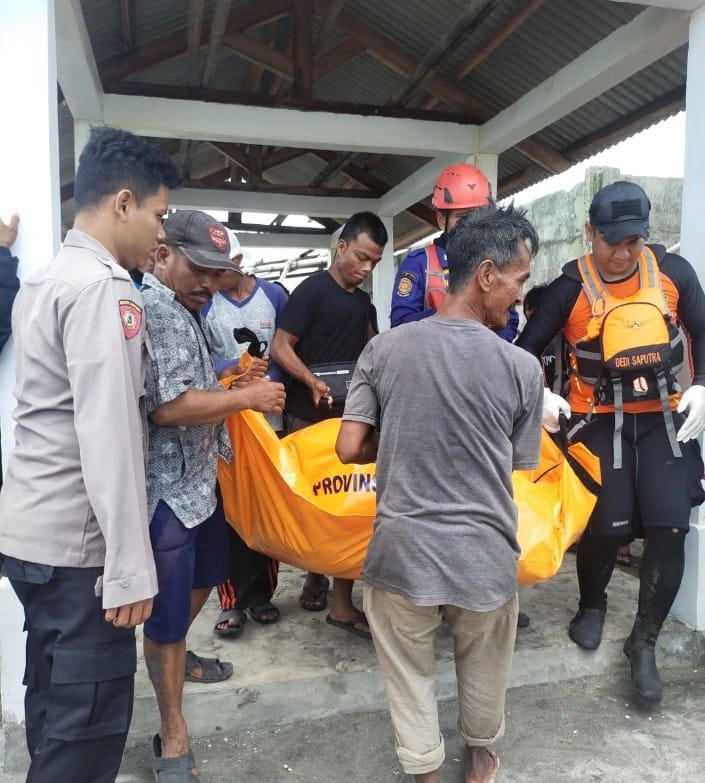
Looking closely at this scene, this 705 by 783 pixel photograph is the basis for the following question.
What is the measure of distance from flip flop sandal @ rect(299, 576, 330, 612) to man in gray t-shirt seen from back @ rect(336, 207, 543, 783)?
51.3 inches

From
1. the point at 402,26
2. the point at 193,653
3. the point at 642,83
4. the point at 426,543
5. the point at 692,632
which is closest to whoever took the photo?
the point at 426,543

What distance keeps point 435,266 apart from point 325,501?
107 centimetres

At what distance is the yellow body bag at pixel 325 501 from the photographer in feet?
7.50

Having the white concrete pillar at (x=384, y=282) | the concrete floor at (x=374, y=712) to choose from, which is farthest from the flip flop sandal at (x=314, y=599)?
the white concrete pillar at (x=384, y=282)

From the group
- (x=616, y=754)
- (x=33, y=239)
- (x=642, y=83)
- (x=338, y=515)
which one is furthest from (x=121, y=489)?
(x=642, y=83)

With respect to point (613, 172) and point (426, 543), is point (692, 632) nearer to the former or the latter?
point (426, 543)

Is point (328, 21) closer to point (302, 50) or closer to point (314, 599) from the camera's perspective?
point (302, 50)

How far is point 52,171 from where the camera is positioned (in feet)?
7.59

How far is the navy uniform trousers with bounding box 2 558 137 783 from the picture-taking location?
145 centimetres

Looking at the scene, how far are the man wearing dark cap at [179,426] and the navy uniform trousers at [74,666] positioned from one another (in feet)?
1.32

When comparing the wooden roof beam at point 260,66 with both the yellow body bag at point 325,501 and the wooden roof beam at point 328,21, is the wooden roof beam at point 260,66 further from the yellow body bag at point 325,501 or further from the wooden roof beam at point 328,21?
the yellow body bag at point 325,501

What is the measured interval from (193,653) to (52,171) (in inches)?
72.5

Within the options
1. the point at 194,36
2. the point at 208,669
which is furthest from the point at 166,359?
the point at 194,36

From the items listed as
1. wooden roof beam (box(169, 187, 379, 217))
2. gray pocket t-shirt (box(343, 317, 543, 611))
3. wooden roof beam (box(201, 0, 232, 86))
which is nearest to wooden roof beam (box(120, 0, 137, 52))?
wooden roof beam (box(201, 0, 232, 86))
